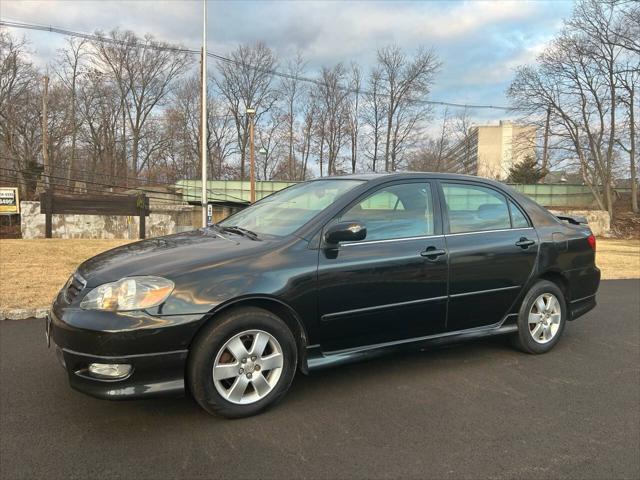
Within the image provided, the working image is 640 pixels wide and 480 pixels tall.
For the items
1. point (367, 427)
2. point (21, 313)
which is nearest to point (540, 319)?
point (367, 427)

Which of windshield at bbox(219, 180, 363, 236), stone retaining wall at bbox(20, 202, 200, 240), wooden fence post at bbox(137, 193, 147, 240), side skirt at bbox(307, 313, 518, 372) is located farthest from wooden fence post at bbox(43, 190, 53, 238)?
A: side skirt at bbox(307, 313, 518, 372)

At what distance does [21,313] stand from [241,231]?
376 cm

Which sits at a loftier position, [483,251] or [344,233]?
[344,233]

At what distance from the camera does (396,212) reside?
12.7 ft

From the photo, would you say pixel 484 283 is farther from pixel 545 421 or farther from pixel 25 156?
pixel 25 156

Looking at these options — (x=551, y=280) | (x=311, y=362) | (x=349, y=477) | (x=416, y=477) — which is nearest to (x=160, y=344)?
(x=311, y=362)

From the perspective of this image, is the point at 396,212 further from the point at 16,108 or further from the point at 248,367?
the point at 16,108

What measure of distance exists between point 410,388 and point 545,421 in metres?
0.95

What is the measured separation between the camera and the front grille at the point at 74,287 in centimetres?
306

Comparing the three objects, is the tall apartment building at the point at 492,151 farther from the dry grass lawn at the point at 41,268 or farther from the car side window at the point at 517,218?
the car side window at the point at 517,218

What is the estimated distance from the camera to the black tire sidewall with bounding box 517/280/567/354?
4.39 meters

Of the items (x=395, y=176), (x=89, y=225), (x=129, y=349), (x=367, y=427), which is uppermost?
(x=395, y=176)

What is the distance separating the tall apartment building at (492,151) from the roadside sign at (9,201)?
24667 millimetres

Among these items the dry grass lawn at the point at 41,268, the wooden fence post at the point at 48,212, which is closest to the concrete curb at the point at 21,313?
the dry grass lawn at the point at 41,268
